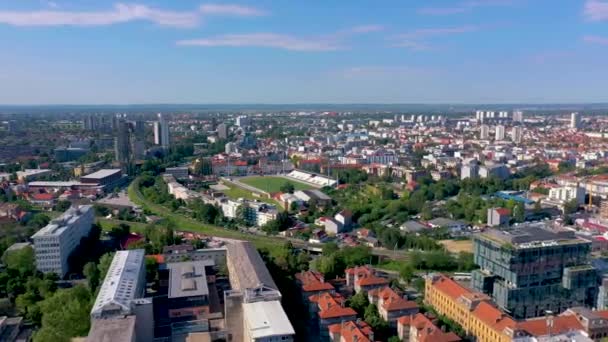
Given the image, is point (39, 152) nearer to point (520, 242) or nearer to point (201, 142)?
point (201, 142)

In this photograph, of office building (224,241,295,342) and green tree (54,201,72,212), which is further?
green tree (54,201,72,212)

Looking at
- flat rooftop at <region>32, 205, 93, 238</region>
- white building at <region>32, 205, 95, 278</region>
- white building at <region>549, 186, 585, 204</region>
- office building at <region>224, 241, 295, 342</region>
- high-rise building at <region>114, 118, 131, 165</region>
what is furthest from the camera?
high-rise building at <region>114, 118, 131, 165</region>

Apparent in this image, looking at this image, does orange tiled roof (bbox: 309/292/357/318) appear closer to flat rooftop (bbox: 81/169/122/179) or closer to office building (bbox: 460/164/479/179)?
office building (bbox: 460/164/479/179)

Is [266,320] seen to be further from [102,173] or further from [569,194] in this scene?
[102,173]

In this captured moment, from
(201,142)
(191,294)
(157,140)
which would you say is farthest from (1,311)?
(201,142)

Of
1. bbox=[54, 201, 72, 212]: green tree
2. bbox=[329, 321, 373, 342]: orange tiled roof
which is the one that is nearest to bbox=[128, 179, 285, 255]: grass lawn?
bbox=[54, 201, 72, 212]: green tree

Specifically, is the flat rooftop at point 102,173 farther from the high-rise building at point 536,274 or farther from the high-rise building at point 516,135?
the high-rise building at point 516,135

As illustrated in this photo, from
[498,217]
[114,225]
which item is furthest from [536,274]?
[114,225]
